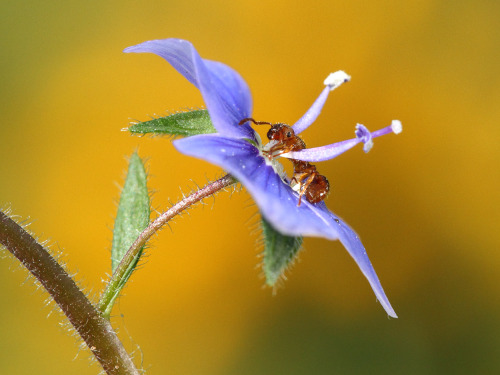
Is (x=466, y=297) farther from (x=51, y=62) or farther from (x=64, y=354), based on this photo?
(x=51, y=62)

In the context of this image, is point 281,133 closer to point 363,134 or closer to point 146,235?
point 363,134

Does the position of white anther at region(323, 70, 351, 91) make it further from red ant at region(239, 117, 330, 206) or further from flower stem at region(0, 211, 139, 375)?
flower stem at region(0, 211, 139, 375)

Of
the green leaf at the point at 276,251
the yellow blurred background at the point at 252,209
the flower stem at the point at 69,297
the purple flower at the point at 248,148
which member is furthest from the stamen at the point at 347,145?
the yellow blurred background at the point at 252,209

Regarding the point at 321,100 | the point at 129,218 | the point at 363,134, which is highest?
the point at 129,218

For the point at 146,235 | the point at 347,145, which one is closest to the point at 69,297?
the point at 146,235

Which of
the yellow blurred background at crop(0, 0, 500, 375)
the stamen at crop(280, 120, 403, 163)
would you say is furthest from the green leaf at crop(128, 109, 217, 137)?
the yellow blurred background at crop(0, 0, 500, 375)
